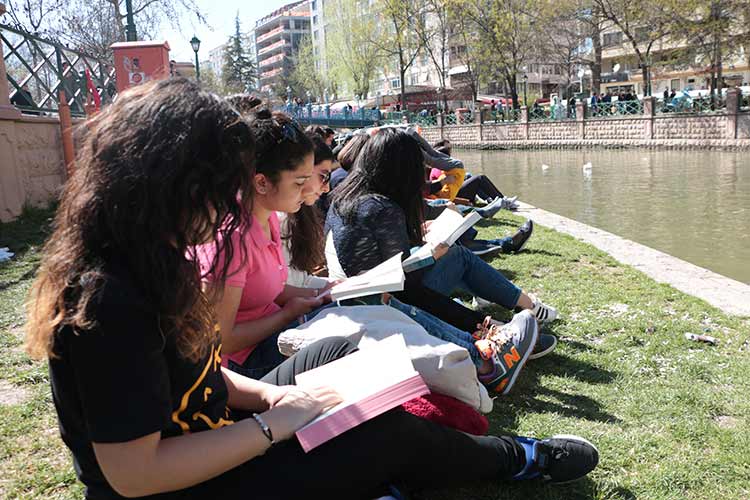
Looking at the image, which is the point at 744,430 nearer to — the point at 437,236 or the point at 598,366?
the point at 598,366

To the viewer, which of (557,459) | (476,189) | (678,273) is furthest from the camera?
(476,189)

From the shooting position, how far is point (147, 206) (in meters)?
1.19

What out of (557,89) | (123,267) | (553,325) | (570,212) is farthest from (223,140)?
(557,89)

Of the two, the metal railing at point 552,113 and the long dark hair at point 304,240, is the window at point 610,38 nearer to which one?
the metal railing at point 552,113

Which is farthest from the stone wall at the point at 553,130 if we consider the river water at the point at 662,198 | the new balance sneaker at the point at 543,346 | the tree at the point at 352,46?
the new balance sneaker at the point at 543,346

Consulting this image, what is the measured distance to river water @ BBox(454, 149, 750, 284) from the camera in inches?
299

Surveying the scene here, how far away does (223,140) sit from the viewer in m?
1.27

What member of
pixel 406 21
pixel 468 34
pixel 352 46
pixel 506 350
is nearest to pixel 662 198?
pixel 506 350

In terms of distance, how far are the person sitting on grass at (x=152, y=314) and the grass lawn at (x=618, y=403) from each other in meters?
0.85

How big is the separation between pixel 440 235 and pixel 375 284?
82 centimetres

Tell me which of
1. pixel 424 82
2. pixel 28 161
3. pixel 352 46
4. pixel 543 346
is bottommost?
pixel 543 346

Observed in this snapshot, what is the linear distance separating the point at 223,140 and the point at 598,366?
261cm

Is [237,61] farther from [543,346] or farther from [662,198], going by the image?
[543,346]

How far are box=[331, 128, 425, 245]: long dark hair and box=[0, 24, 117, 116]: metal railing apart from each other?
290 inches
